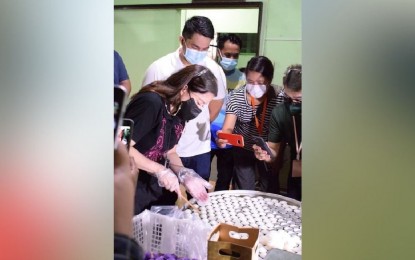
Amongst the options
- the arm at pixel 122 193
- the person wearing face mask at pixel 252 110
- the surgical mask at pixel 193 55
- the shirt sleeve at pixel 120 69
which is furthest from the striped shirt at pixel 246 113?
the arm at pixel 122 193

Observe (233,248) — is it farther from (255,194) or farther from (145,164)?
(255,194)

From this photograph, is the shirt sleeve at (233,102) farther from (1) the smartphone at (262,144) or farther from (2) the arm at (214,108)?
(1) the smartphone at (262,144)

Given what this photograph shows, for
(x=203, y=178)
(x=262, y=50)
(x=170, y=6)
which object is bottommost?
(x=203, y=178)

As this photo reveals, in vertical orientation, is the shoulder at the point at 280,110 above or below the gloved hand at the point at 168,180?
above

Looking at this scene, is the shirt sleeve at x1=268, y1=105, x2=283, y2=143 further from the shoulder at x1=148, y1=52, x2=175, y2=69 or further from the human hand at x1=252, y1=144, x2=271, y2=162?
the shoulder at x1=148, y1=52, x2=175, y2=69

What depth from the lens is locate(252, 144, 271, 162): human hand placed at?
143cm

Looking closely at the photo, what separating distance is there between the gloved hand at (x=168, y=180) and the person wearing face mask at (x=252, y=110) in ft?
0.76

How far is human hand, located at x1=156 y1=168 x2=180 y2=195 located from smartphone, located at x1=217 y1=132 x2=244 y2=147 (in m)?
0.25

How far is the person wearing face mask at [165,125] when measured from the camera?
1.26 metres

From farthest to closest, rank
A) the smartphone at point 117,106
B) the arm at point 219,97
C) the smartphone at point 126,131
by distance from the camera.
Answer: the arm at point 219,97
the smartphone at point 126,131
the smartphone at point 117,106
